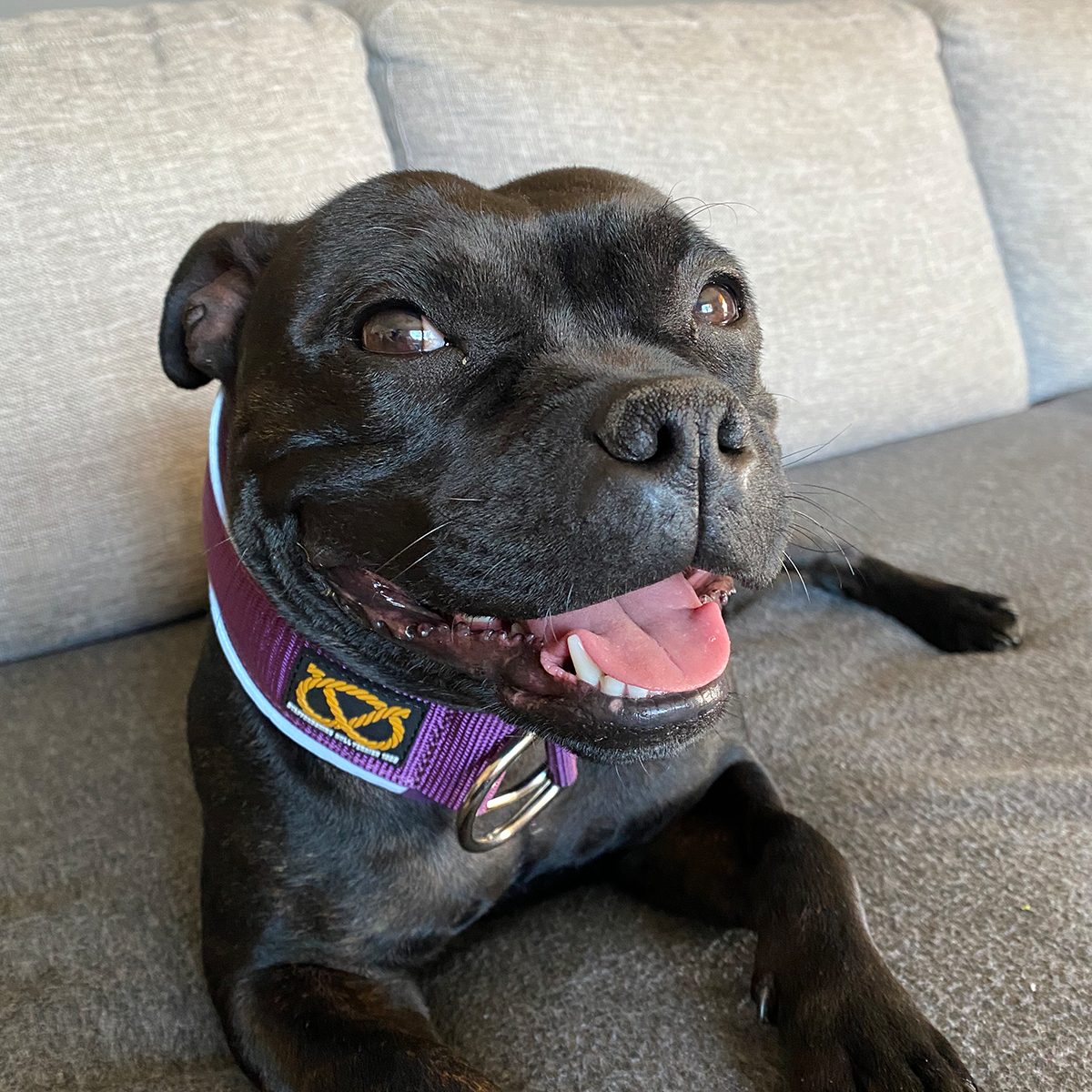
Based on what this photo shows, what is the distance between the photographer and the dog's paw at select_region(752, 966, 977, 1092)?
2.96 feet

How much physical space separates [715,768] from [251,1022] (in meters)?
0.66

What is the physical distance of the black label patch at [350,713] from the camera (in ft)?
3.53

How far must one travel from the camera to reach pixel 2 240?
5.54 feet

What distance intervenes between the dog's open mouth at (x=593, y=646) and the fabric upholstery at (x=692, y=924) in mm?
370

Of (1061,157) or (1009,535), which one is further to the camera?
(1061,157)

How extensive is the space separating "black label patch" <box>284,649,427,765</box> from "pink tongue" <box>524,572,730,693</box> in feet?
0.68

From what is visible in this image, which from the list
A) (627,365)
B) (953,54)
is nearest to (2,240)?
(627,365)

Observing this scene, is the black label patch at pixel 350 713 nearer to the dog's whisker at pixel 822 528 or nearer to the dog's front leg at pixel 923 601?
the dog's whisker at pixel 822 528

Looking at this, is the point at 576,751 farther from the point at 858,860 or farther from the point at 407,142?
the point at 407,142

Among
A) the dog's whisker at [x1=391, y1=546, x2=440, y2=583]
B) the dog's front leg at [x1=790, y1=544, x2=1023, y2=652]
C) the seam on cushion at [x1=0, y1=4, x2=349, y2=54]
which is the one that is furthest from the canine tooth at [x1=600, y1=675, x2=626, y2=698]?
the seam on cushion at [x1=0, y1=4, x2=349, y2=54]

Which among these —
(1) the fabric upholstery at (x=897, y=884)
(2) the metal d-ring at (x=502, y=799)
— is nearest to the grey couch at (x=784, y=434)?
(1) the fabric upholstery at (x=897, y=884)

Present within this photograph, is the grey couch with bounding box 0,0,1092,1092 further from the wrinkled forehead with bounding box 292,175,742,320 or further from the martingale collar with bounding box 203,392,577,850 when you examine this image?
the wrinkled forehead with bounding box 292,175,742,320

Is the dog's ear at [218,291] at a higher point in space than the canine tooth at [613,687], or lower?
higher

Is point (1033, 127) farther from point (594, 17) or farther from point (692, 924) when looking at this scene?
point (692, 924)
